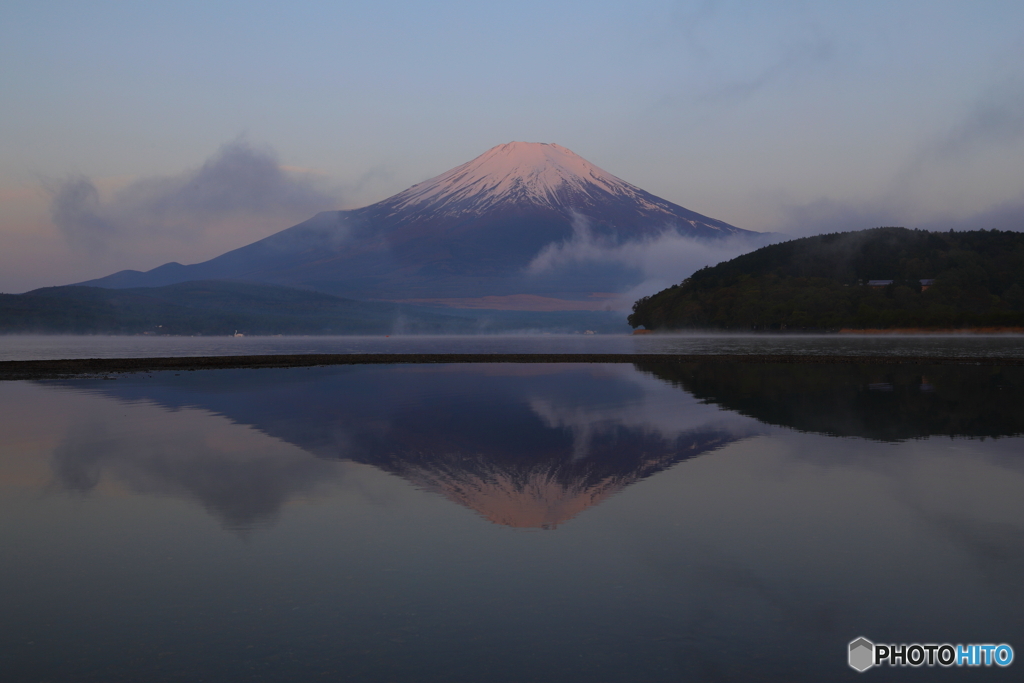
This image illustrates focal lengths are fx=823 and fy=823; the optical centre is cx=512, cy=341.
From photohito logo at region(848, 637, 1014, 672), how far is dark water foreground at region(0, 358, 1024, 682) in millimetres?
162

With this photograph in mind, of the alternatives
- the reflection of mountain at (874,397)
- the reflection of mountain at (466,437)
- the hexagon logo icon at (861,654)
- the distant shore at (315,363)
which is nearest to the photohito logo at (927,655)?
the hexagon logo icon at (861,654)

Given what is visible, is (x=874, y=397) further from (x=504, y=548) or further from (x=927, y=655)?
(x=927, y=655)

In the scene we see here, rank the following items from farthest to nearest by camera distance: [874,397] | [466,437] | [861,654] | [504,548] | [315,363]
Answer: [315,363] → [874,397] → [466,437] → [504,548] → [861,654]

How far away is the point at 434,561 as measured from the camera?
11.1m

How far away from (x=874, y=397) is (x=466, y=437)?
21.4m

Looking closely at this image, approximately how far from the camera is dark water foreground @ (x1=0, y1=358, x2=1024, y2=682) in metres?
8.07

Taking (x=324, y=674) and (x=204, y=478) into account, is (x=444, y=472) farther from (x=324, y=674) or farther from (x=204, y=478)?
(x=324, y=674)

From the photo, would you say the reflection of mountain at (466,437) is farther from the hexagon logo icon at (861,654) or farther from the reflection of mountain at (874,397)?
the hexagon logo icon at (861,654)

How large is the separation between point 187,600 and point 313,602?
1493mm

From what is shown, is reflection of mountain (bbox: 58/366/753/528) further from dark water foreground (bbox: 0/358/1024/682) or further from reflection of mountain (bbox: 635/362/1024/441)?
reflection of mountain (bbox: 635/362/1024/441)

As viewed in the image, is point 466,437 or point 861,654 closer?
point 861,654

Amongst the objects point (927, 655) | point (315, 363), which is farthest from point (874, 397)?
point (315, 363)

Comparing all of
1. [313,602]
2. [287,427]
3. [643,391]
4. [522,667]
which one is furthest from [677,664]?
[643,391]

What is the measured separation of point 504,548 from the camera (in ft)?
38.9
